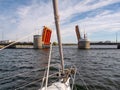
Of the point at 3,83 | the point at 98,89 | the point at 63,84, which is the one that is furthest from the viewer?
the point at 3,83

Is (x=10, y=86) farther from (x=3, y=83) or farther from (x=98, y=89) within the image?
(x=98, y=89)

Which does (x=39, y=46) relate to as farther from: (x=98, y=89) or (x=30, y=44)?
(x=98, y=89)

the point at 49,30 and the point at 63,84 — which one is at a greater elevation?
the point at 49,30

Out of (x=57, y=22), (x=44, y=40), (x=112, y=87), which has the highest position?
(x=57, y=22)

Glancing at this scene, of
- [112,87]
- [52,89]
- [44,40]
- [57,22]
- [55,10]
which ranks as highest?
[55,10]

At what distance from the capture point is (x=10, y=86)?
12719 millimetres

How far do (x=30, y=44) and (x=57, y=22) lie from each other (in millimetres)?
116369

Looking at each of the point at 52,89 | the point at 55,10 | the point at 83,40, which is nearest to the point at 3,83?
the point at 52,89

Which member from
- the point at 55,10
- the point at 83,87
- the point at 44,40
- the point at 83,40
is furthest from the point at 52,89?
the point at 83,40

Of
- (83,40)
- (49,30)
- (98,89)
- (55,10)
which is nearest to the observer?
(55,10)

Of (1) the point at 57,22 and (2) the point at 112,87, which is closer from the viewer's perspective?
(1) the point at 57,22

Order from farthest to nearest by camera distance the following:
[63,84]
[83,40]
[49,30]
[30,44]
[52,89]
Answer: [30,44], [83,40], [63,84], [52,89], [49,30]

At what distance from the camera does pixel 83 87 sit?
500 inches

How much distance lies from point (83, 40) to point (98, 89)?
78.2 metres
